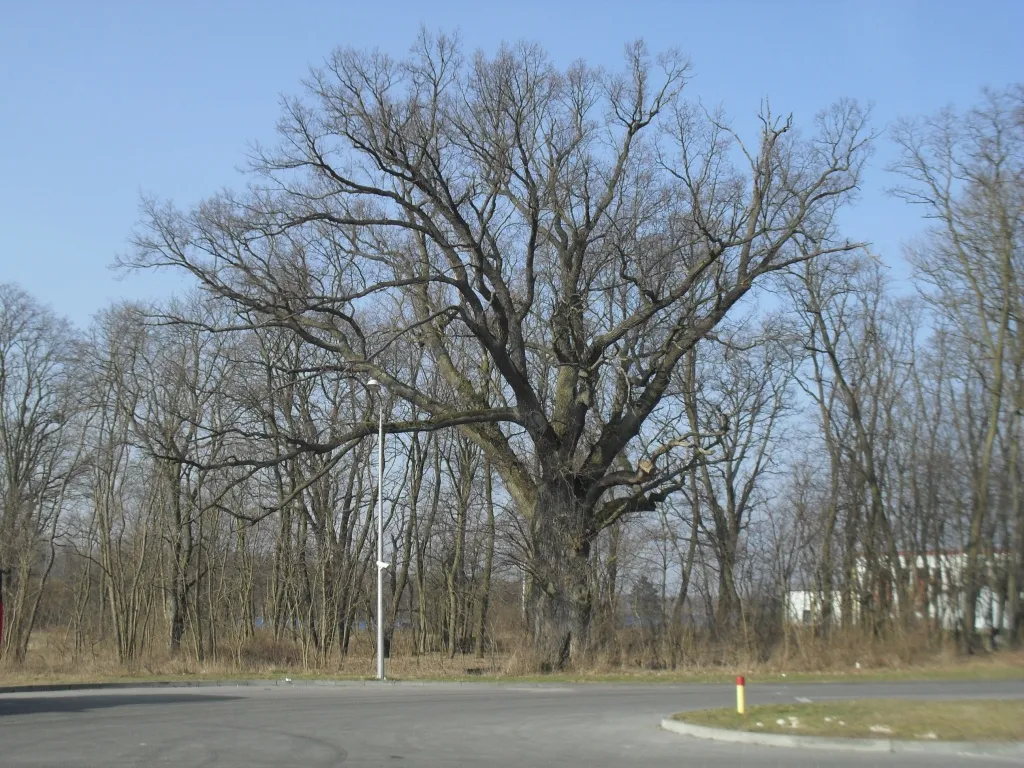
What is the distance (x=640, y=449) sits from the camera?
43031 mm

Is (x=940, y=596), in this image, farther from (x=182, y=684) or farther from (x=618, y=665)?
(x=182, y=684)

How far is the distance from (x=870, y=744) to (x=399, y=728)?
692 centimetres

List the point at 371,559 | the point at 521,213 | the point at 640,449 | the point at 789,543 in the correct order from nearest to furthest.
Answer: the point at 521,213
the point at 789,543
the point at 640,449
the point at 371,559

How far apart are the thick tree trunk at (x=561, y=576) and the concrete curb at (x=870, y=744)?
53.4 feet

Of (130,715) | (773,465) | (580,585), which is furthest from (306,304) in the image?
(773,465)

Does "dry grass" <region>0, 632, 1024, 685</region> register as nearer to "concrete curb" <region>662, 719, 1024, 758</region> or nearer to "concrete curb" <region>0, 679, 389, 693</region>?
"concrete curb" <region>0, 679, 389, 693</region>

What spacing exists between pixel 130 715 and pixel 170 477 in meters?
25.5

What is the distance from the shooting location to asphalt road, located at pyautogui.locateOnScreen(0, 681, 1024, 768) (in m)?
11.8

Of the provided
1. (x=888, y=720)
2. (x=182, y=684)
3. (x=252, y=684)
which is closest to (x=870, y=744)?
(x=888, y=720)

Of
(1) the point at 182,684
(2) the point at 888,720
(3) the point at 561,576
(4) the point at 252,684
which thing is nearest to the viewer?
(2) the point at 888,720

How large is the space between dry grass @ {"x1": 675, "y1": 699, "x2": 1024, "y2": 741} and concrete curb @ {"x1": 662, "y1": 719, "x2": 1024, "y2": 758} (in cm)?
17

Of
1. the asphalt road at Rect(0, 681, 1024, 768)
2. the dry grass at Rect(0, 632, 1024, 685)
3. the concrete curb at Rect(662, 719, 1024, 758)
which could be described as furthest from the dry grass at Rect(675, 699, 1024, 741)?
the dry grass at Rect(0, 632, 1024, 685)

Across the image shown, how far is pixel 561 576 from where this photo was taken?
30.3 meters

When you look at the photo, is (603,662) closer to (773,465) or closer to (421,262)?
(421,262)
